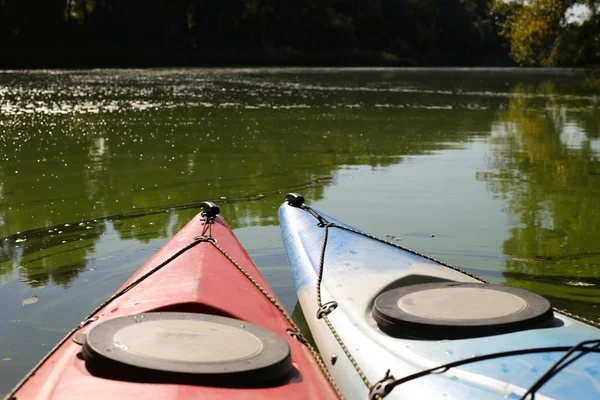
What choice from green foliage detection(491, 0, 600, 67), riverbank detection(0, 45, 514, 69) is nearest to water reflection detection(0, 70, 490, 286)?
green foliage detection(491, 0, 600, 67)

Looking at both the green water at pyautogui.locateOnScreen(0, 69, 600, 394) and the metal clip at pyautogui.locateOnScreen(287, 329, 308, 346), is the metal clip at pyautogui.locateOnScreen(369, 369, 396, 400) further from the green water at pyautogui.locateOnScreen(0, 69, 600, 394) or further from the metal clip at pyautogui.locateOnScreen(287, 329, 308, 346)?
the green water at pyautogui.locateOnScreen(0, 69, 600, 394)

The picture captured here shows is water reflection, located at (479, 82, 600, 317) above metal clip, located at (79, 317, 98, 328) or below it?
below

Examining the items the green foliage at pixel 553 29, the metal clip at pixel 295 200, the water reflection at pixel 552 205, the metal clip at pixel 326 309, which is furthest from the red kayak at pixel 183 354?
the green foliage at pixel 553 29

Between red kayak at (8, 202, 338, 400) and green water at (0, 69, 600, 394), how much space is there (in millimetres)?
824

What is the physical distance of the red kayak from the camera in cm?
221

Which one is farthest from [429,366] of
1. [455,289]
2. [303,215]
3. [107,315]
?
[303,215]

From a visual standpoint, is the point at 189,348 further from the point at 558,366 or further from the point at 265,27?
the point at 265,27

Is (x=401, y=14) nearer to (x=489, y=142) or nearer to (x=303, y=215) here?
(x=489, y=142)

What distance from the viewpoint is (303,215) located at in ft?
15.1

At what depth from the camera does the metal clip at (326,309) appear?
3371 millimetres

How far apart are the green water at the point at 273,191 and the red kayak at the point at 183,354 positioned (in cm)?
82

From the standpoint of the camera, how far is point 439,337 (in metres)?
2.74

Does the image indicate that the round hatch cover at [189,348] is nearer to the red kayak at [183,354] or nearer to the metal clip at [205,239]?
the red kayak at [183,354]

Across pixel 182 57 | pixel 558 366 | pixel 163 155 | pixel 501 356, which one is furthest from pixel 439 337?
pixel 182 57
